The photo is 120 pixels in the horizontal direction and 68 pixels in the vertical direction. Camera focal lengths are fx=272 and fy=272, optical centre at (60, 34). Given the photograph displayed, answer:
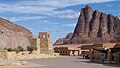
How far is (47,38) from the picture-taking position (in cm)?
7912

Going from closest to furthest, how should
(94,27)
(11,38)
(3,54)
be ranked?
(3,54) → (11,38) → (94,27)

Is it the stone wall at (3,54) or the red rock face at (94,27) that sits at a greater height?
the red rock face at (94,27)

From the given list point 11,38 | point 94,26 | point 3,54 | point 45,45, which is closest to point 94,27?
point 94,26

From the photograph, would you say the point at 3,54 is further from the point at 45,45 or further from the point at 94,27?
the point at 94,27

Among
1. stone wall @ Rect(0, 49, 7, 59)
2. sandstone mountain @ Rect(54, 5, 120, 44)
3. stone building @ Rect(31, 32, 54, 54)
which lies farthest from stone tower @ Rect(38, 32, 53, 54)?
sandstone mountain @ Rect(54, 5, 120, 44)

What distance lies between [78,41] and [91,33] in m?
13.8

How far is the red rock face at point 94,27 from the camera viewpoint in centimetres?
16979

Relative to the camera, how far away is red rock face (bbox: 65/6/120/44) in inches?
6685

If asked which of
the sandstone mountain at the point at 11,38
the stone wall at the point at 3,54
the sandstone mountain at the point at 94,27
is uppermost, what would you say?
the sandstone mountain at the point at 94,27

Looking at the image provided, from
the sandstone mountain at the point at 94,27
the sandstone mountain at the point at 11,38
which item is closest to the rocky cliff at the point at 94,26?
the sandstone mountain at the point at 94,27

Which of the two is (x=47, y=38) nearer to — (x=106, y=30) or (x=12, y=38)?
(x=12, y=38)

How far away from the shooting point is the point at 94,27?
179 m

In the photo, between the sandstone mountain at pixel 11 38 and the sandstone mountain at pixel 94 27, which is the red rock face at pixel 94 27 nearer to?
the sandstone mountain at pixel 94 27

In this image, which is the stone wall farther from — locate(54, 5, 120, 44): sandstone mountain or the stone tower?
locate(54, 5, 120, 44): sandstone mountain
